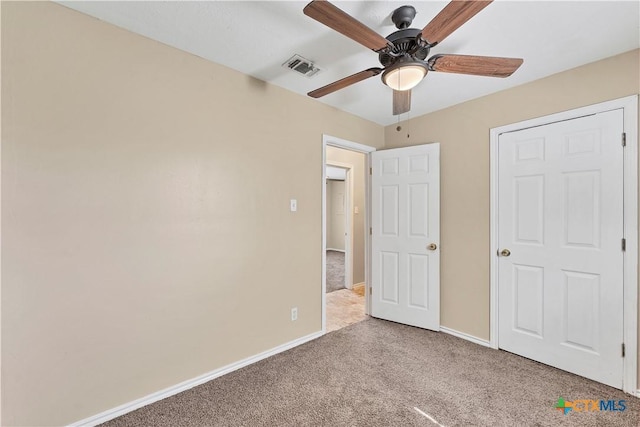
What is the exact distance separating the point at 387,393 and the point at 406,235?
5.36ft

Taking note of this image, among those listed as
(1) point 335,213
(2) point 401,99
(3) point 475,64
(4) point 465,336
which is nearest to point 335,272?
(4) point 465,336

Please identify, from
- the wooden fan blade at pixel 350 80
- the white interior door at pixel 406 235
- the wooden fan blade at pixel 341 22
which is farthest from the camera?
the white interior door at pixel 406 235

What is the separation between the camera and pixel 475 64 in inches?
59.2

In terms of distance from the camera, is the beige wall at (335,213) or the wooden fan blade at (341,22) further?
the beige wall at (335,213)

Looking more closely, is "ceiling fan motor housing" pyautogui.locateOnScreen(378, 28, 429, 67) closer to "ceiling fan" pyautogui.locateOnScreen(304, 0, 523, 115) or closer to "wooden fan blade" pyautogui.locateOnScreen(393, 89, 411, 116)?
"ceiling fan" pyautogui.locateOnScreen(304, 0, 523, 115)

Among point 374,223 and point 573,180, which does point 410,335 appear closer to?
point 374,223

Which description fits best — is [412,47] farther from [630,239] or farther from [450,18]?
[630,239]

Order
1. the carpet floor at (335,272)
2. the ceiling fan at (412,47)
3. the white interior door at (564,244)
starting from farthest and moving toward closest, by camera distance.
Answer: the carpet floor at (335,272) < the white interior door at (564,244) < the ceiling fan at (412,47)

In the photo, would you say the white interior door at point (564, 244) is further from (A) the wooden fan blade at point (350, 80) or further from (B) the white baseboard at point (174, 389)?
(B) the white baseboard at point (174, 389)

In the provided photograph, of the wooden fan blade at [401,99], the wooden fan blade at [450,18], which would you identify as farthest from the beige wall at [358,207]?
the wooden fan blade at [450,18]

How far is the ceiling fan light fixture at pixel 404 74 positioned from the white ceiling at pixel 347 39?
13.4 inches

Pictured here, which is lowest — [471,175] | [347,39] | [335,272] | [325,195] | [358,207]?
[335,272]

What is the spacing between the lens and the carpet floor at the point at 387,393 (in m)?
1.65

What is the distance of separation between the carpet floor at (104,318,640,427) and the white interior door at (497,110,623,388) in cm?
24
